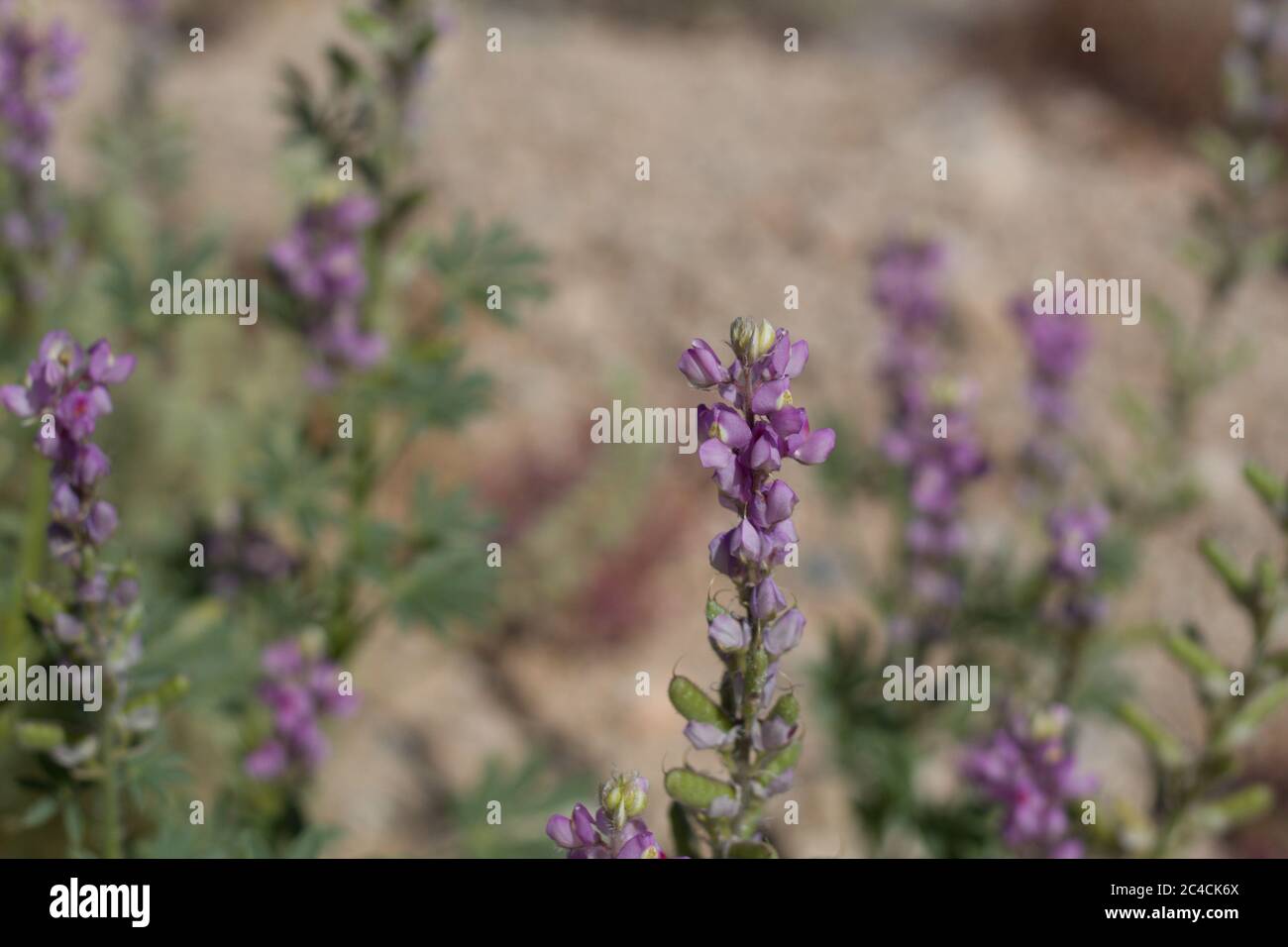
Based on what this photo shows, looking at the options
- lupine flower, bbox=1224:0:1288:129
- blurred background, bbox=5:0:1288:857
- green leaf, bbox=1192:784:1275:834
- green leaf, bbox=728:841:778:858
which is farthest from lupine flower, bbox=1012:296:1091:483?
green leaf, bbox=728:841:778:858

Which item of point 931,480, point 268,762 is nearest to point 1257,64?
point 931,480

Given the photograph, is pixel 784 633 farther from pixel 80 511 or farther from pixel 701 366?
pixel 80 511

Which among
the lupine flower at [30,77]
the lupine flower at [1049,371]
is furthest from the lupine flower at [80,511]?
the lupine flower at [1049,371]

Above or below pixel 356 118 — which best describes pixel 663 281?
above

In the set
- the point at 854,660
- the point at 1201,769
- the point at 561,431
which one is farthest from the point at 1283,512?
the point at 561,431

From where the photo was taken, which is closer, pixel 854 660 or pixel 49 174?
pixel 49 174

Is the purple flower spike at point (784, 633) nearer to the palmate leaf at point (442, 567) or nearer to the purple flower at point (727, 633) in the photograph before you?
the purple flower at point (727, 633)
